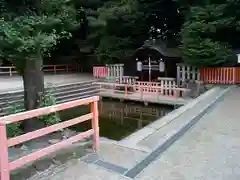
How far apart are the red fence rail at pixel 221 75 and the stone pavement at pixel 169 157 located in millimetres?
7035

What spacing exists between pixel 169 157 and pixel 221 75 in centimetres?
955

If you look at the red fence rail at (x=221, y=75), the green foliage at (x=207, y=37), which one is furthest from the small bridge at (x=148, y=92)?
the red fence rail at (x=221, y=75)

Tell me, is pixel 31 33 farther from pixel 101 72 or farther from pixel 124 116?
pixel 101 72

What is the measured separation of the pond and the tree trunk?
6.70ft

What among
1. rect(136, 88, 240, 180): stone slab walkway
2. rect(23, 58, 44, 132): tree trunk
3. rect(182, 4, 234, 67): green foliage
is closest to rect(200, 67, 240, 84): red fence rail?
rect(182, 4, 234, 67): green foliage

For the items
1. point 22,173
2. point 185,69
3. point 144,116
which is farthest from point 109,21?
point 22,173

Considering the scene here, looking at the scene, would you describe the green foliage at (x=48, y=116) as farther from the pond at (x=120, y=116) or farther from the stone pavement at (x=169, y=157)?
the stone pavement at (x=169, y=157)

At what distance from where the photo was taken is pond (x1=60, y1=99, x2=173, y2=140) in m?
7.83

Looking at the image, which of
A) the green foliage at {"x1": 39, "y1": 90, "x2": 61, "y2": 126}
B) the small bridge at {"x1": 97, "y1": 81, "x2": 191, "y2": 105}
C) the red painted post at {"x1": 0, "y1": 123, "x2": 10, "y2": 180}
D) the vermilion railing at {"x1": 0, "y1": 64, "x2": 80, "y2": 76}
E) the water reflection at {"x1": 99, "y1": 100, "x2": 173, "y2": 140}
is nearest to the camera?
the red painted post at {"x1": 0, "y1": 123, "x2": 10, "y2": 180}

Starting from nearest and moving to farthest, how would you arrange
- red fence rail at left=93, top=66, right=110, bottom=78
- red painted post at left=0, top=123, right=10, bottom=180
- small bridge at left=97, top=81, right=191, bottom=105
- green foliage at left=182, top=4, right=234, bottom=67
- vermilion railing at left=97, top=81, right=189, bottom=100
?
1. red painted post at left=0, top=123, right=10, bottom=180
2. small bridge at left=97, top=81, right=191, bottom=105
3. vermilion railing at left=97, top=81, right=189, bottom=100
4. green foliage at left=182, top=4, right=234, bottom=67
5. red fence rail at left=93, top=66, right=110, bottom=78

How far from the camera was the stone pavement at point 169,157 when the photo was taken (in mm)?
3295

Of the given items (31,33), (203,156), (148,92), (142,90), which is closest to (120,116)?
(142,90)

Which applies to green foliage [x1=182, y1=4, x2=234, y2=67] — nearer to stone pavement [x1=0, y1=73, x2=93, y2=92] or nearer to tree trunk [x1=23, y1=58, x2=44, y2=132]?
stone pavement [x1=0, y1=73, x2=93, y2=92]

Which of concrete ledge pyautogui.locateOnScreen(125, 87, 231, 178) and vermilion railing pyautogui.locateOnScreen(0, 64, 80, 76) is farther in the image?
vermilion railing pyautogui.locateOnScreen(0, 64, 80, 76)
